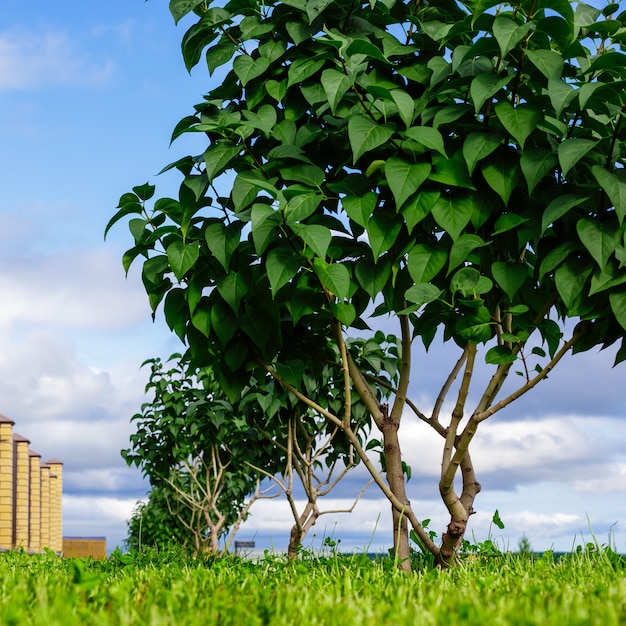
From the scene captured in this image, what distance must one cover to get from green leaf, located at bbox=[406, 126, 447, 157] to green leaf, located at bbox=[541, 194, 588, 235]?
51cm

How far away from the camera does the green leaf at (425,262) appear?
3380mm

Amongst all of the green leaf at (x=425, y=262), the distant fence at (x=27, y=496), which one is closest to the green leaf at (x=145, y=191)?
the green leaf at (x=425, y=262)

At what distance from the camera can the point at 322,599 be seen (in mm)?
2486

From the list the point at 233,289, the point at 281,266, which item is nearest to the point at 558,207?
the point at 281,266

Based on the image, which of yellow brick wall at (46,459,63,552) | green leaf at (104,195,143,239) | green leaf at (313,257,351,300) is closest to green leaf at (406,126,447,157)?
green leaf at (313,257,351,300)

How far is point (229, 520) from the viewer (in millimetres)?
14289

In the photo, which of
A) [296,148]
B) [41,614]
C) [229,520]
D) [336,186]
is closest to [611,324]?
[336,186]

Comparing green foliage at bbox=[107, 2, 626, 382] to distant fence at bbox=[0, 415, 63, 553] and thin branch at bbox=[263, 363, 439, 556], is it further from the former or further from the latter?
distant fence at bbox=[0, 415, 63, 553]

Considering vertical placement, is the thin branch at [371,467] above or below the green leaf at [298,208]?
below

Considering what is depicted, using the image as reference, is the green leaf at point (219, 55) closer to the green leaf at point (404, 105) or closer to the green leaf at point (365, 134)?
the green leaf at point (365, 134)

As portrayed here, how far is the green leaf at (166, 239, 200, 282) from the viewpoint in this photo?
11.1 ft

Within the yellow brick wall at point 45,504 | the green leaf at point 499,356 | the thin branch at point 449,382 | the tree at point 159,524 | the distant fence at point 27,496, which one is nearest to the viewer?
the green leaf at point 499,356

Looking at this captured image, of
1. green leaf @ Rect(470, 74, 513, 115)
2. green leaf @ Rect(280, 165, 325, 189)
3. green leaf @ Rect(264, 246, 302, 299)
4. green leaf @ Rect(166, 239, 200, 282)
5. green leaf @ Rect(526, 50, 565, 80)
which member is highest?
green leaf @ Rect(526, 50, 565, 80)

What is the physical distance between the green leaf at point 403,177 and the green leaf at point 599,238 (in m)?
0.72
